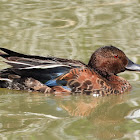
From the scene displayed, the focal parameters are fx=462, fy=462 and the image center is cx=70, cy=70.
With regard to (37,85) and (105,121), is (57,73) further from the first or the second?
(105,121)

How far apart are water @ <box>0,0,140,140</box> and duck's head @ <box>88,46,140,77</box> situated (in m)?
0.44

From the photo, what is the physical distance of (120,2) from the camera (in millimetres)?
16031

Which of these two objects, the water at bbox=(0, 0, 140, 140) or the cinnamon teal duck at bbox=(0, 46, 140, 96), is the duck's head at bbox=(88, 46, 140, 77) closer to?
the cinnamon teal duck at bbox=(0, 46, 140, 96)

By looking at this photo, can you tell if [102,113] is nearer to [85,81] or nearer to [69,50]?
[85,81]

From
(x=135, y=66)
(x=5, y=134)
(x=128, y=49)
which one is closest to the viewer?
(x=5, y=134)

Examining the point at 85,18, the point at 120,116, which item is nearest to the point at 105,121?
the point at 120,116

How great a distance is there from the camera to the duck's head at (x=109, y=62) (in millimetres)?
8258

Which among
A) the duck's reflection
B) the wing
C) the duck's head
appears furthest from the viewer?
the duck's head

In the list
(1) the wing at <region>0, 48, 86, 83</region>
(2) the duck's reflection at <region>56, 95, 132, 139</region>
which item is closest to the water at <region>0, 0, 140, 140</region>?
(2) the duck's reflection at <region>56, 95, 132, 139</region>

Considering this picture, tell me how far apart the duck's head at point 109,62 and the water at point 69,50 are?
44cm

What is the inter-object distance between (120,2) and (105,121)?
10023 millimetres

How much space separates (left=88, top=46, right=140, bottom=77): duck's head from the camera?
8.26 meters

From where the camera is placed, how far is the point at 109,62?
329 inches

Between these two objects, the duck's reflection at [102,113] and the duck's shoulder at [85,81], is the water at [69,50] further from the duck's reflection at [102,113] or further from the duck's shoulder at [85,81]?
the duck's shoulder at [85,81]
